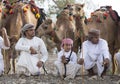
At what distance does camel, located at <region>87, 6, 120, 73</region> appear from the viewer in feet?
34.5

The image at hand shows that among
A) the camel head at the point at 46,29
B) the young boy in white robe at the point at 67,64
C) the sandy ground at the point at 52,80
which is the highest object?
the camel head at the point at 46,29

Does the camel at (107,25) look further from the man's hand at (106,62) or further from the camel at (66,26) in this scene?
the man's hand at (106,62)

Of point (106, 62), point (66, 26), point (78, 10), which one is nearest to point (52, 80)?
point (106, 62)

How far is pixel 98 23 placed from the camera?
10547 mm

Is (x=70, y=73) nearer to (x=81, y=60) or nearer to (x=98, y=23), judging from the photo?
(x=81, y=60)

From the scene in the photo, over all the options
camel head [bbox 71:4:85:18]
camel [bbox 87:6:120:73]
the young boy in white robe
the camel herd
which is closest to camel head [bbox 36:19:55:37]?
the camel herd

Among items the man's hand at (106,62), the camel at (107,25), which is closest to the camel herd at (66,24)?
the camel at (107,25)

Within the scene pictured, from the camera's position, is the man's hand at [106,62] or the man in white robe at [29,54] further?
the man in white robe at [29,54]

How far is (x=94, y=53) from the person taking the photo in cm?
814

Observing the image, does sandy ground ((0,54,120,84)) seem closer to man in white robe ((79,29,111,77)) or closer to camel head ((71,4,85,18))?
man in white robe ((79,29,111,77))

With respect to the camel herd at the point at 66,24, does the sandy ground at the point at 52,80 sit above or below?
below

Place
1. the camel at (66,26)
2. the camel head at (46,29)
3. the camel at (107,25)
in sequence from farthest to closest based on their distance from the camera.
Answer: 1. the camel at (107,25)
2. the camel head at (46,29)
3. the camel at (66,26)

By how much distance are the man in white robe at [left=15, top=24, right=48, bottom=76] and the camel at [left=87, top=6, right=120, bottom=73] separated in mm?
2554

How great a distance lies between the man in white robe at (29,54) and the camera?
8.17 m
